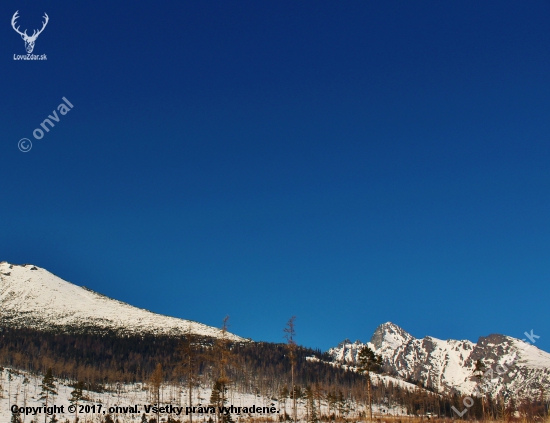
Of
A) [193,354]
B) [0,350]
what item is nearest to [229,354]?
[193,354]

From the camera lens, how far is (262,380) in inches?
7530

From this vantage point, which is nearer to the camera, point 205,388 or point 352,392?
point 205,388

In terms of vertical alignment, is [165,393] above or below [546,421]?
below

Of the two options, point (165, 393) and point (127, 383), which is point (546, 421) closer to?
point (165, 393)

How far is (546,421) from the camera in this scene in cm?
780

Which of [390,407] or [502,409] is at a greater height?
[502,409]

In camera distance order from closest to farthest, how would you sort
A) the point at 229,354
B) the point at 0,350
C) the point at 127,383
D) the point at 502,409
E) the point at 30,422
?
the point at 502,409 → the point at 229,354 → the point at 30,422 → the point at 127,383 → the point at 0,350

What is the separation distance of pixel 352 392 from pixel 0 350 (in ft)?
441

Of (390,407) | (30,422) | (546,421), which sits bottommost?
(390,407)

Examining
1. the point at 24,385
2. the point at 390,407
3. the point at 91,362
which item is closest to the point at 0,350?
the point at 91,362

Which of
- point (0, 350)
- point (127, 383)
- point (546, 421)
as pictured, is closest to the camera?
point (546, 421)

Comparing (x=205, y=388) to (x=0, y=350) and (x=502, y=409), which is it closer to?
(x=0, y=350)

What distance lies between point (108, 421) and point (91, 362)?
155 m

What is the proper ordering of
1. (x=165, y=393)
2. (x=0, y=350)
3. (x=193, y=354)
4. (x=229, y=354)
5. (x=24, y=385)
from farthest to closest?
1. (x=0, y=350)
2. (x=165, y=393)
3. (x=24, y=385)
4. (x=193, y=354)
5. (x=229, y=354)
